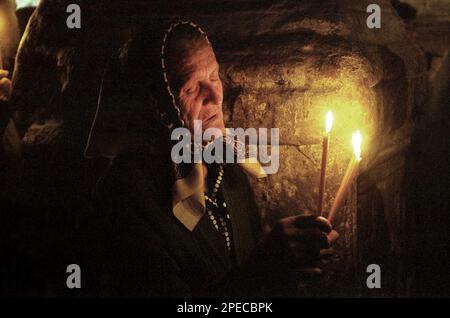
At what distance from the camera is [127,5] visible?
3.22 m

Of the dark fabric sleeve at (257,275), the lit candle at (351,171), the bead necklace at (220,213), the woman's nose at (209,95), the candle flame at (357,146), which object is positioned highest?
the woman's nose at (209,95)

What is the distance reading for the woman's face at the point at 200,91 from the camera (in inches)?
94.6

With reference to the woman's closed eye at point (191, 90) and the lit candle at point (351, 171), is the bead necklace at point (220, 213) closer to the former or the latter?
the woman's closed eye at point (191, 90)

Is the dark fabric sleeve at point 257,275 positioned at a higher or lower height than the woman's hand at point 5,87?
lower

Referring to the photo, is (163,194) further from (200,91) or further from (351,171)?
(351,171)

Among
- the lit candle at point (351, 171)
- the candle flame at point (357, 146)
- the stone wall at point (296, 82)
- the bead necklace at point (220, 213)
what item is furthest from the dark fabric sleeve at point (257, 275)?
the candle flame at point (357, 146)

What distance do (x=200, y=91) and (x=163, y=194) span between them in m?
0.47

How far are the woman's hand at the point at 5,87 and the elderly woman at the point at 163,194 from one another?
104cm

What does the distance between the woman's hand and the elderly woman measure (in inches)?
41.0

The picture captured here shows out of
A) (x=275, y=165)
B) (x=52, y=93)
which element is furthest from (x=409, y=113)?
(x=52, y=93)

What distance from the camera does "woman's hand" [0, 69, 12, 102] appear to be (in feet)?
10.5

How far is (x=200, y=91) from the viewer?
8.04 feet

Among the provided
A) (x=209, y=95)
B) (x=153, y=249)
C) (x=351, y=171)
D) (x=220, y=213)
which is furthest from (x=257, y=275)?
(x=209, y=95)
